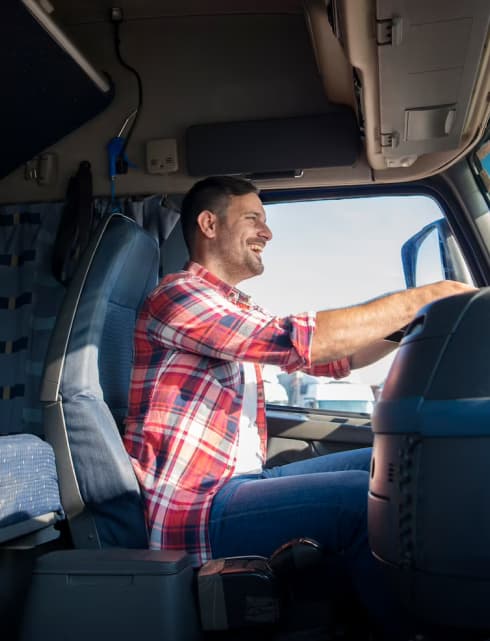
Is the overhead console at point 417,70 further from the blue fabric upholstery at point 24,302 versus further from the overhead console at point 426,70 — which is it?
the blue fabric upholstery at point 24,302

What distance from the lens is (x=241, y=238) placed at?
2.07m

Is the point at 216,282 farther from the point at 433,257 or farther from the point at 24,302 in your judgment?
the point at 24,302

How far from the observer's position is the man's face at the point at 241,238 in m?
2.06

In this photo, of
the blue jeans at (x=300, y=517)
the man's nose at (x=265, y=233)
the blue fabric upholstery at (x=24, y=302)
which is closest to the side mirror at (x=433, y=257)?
the man's nose at (x=265, y=233)

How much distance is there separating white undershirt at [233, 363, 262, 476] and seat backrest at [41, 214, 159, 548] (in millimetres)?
280

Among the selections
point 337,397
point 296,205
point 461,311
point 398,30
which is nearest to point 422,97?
point 398,30

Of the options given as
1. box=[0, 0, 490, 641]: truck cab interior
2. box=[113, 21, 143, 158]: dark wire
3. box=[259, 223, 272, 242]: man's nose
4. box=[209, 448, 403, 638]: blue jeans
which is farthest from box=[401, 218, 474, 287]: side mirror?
box=[113, 21, 143, 158]: dark wire

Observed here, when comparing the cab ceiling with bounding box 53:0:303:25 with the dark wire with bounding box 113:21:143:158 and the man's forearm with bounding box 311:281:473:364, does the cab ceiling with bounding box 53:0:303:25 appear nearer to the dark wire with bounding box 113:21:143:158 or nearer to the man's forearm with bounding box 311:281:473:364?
the dark wire with bounding box 113:21:143:158

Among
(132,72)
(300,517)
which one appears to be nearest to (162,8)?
(132,72)

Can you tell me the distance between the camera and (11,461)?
4.64 ft

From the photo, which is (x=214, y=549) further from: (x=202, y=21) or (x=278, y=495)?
(x=202, y=21)

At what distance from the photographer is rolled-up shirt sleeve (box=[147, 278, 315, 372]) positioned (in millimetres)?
1512

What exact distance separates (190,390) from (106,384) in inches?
8.6

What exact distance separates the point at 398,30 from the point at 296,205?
1083 millimetres
